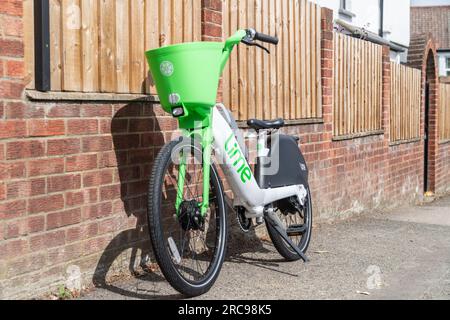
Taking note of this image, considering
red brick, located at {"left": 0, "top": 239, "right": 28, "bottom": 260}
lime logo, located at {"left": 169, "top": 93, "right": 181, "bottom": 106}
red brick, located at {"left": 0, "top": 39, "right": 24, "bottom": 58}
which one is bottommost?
red brick, located at {"left": 0, "top": 239, "right": 28, "bottom": 260}

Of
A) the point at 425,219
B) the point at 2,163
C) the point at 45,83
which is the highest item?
the point at 45,83

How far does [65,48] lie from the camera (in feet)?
13.9

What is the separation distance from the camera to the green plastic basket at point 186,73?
4.16 m

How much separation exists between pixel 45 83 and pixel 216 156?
131 cm

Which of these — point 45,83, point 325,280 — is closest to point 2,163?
point 45,83

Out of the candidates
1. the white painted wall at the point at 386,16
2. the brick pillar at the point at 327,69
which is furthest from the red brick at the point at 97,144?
the white painted wall at the point at 386,16

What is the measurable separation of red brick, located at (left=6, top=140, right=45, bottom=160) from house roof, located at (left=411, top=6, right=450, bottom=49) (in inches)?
1500

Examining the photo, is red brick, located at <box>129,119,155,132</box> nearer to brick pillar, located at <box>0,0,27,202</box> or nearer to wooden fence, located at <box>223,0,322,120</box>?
brick pillar, located at <box>0,0,27,202</box>

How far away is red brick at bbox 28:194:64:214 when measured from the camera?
3.99 m

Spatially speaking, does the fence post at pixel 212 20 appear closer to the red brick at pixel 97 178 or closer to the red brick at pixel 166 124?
the red brick at pixel 166 124

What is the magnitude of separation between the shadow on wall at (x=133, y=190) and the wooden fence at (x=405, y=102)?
7036 millimetres

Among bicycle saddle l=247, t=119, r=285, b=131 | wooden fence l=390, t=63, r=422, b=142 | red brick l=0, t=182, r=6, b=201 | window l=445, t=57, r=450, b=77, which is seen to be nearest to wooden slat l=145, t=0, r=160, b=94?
bicycle saddle l=247, t=119, r=285, b=131

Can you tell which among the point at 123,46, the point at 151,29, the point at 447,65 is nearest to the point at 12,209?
the point at 123,46
